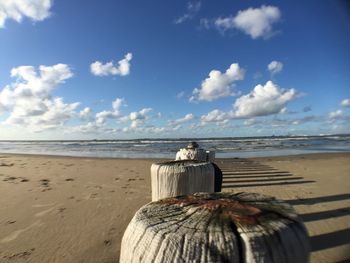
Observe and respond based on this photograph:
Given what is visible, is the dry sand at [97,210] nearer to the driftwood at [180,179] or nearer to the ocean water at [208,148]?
the driftwood at [180,179]

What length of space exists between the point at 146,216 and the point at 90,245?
3091mm

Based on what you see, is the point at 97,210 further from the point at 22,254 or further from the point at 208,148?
the point at 208,148

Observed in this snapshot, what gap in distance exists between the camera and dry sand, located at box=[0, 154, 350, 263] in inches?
174

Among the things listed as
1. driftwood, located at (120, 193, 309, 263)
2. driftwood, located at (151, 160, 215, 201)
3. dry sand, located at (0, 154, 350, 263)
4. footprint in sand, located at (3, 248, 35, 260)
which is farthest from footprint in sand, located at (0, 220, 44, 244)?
driftwood, located at (120, 193, 309, 263)

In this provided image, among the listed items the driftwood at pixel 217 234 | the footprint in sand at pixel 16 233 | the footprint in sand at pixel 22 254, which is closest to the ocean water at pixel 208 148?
the footprint in sand at pixel 16 233

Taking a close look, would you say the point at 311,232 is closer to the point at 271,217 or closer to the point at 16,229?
the point at 271,217

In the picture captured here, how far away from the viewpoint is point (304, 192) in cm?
801

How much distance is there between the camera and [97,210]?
6473 millimetres

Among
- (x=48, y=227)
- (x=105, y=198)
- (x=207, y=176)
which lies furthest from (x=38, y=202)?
(x=207, y=176)

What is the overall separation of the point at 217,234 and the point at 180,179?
2007 millimetres

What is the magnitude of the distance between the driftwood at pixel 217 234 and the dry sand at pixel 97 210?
102 inches

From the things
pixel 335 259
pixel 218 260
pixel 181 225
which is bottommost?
pixel 335 259

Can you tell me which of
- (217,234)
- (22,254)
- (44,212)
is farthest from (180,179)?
(44,212)

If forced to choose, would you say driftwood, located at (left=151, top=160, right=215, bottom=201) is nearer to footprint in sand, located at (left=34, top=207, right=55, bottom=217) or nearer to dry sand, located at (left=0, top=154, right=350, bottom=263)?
dry sand, located at (left=0, top=154, right=350, bottom=263)
